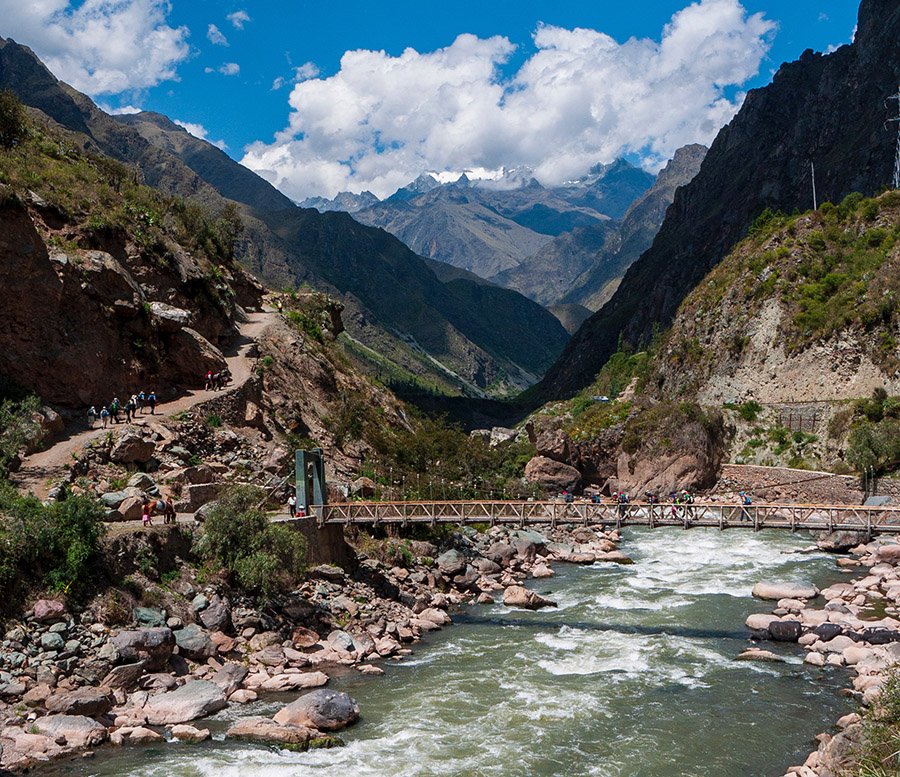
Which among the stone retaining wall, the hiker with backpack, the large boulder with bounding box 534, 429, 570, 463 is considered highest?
the large boulder with bounding box 534, 429, 570, 463

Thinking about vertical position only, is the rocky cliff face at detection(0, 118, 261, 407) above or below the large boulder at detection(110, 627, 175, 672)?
above

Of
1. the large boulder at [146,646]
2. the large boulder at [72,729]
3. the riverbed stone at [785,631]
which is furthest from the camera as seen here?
the riverbed stone at [785,631]

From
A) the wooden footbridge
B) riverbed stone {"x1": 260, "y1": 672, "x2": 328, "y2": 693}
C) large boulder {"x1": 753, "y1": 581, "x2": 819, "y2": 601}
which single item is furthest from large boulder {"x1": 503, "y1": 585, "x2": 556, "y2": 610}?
riverbed stone {"x1": 260, "y1": 672, "x2": 328, "y2": 693}

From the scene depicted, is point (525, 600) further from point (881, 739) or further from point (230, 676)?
point (881, 739)

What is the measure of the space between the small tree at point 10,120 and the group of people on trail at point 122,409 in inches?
709

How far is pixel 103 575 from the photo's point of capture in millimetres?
24188

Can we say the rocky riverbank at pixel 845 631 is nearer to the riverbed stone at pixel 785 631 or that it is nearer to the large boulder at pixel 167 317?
the riverbed stone at pixel 785 631

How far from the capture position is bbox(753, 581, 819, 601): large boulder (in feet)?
104

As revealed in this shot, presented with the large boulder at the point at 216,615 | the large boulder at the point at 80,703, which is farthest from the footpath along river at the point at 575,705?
the large boulder at the point at 216,615

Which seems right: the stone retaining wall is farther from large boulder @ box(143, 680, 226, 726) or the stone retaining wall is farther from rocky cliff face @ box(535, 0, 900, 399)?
rocky cliff face @ box(535, 0, 900, 399)

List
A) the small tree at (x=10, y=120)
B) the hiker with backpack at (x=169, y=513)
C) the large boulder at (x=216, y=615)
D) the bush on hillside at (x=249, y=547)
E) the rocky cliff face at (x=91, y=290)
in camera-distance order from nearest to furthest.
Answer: the large boulder at (x=216, y=615)
the bush on hillside at (x=249, y=547)
the hiker with backpack at (x=169, y=513)
the rocky cliff face at (x=91, y=290)
the small tree at (x=10, y=120)

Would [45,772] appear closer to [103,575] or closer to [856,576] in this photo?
[103,575]

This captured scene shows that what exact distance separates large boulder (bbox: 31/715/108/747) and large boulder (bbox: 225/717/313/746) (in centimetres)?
303

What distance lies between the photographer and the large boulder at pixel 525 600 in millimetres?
32375
